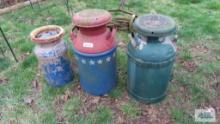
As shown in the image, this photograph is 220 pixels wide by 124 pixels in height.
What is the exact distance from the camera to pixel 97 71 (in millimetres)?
2762

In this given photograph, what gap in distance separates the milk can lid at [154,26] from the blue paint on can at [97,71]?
0.43 meters

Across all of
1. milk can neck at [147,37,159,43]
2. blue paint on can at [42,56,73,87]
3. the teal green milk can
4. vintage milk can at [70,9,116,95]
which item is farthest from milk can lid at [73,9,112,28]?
blue paint on can at [42,56,73,87]

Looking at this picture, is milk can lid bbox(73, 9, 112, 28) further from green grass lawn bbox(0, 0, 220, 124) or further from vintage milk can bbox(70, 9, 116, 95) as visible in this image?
green grass lawn bbox(0, 0, 220, 124)

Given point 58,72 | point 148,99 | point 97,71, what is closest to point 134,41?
point 97,71

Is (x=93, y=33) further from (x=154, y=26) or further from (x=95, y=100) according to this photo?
(x=95, y=100)

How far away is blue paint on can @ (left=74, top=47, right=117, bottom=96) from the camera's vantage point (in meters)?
2.65

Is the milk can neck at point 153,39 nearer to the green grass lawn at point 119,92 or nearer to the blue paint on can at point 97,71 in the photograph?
the blue paint on can at point 97,71

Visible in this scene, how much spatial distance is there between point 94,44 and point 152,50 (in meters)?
0.58

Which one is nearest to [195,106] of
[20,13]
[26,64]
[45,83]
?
[45,83]

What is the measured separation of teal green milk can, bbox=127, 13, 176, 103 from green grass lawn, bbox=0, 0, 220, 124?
0.36 meters

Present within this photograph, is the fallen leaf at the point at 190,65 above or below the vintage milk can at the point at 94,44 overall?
below

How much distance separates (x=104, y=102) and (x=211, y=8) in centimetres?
290

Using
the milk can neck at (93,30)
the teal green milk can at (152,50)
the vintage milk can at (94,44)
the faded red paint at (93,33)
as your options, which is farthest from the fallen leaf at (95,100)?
the milk can neck at (93,30)

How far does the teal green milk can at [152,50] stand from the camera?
92.7 inches
